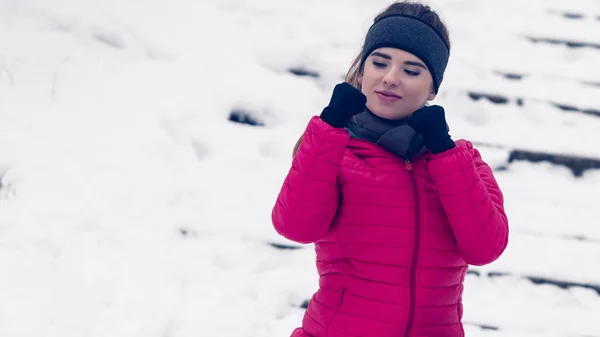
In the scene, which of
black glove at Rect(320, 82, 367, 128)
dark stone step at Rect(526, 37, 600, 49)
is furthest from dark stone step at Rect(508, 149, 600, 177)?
black glove at Rect(320, 82, 367, 128)

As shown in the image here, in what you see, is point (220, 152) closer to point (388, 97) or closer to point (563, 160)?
point (388, 97)

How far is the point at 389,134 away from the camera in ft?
5.78

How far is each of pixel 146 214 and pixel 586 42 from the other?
285 cm

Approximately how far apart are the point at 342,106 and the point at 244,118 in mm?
1683

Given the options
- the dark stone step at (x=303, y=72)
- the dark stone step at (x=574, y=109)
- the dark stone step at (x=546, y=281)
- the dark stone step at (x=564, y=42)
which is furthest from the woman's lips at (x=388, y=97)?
the dark stone step at (x=564, y=42)

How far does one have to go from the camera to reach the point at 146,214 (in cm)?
278

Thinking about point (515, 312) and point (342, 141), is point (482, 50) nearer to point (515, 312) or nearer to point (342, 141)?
point (515, 312)

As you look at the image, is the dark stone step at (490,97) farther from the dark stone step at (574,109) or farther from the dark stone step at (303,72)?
the dark stone step at (303,72)

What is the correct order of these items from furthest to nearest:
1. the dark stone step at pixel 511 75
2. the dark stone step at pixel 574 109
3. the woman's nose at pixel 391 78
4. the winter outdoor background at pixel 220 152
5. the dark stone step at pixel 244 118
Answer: the dark stone step at pixel 511 75 < the dark stone step at pixel 574 109 < the dark stone step at pixel 244 118 < the winter outdoor background at pixel 220 152 < the woman's nose at pixel 391 78

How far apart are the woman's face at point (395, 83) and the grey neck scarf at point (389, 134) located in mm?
23

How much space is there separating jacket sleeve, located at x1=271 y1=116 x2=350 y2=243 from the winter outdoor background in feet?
2.93

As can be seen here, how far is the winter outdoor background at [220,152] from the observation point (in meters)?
2.52

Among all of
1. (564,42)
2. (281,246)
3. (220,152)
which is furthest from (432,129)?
(564,42)

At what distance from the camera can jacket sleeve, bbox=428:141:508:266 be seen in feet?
5.45
